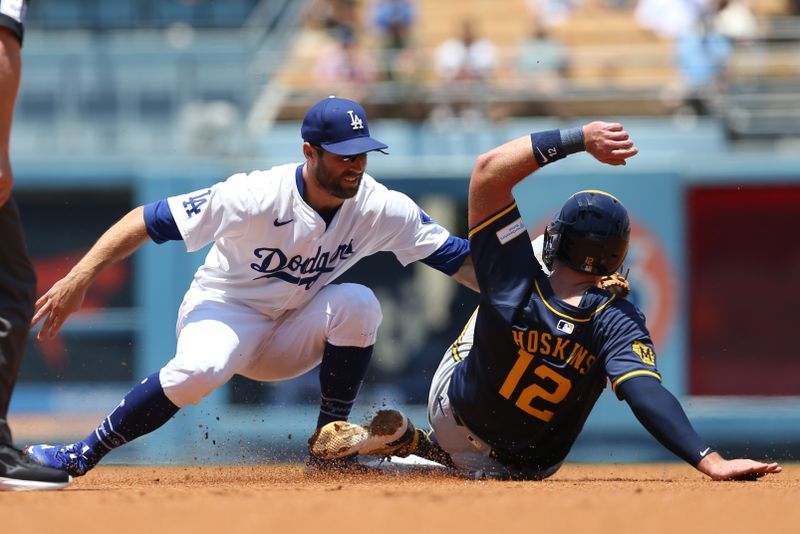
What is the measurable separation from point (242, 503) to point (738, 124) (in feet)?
24.9

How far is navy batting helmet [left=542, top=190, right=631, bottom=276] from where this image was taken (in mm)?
4668

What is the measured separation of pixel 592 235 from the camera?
4.66m

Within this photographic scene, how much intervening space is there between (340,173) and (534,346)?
41.9 inches

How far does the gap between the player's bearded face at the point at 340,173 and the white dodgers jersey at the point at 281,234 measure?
15 cm

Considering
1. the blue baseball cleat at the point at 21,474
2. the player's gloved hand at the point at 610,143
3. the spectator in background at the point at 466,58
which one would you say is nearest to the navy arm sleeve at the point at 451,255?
the player's gloved hand at the point at 610,143

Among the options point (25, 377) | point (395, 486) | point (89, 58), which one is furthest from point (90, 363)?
point (395, 486)

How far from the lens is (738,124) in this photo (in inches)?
406

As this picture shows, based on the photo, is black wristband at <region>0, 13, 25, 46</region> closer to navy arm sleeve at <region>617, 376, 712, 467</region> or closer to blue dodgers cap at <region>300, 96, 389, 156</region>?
blue dodgers cap at <region>300, 96, 389, 156</region>

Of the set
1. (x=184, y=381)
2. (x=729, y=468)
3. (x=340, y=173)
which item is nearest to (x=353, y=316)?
(x=340, y=173)

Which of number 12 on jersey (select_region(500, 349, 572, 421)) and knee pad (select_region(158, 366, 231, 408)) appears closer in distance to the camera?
number 12 on jersey (select_region(500, 349, 572, 421))

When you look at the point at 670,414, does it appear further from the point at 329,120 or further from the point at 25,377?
the point at 25,377

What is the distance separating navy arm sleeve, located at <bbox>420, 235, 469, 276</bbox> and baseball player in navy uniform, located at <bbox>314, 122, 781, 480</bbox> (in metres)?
0.45

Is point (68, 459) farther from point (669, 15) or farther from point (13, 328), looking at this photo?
point (669, 15)

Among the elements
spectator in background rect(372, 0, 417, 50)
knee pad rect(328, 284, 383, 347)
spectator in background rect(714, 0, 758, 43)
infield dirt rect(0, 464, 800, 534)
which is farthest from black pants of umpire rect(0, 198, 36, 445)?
spectator in background rect(714, 0, 758, 43)
